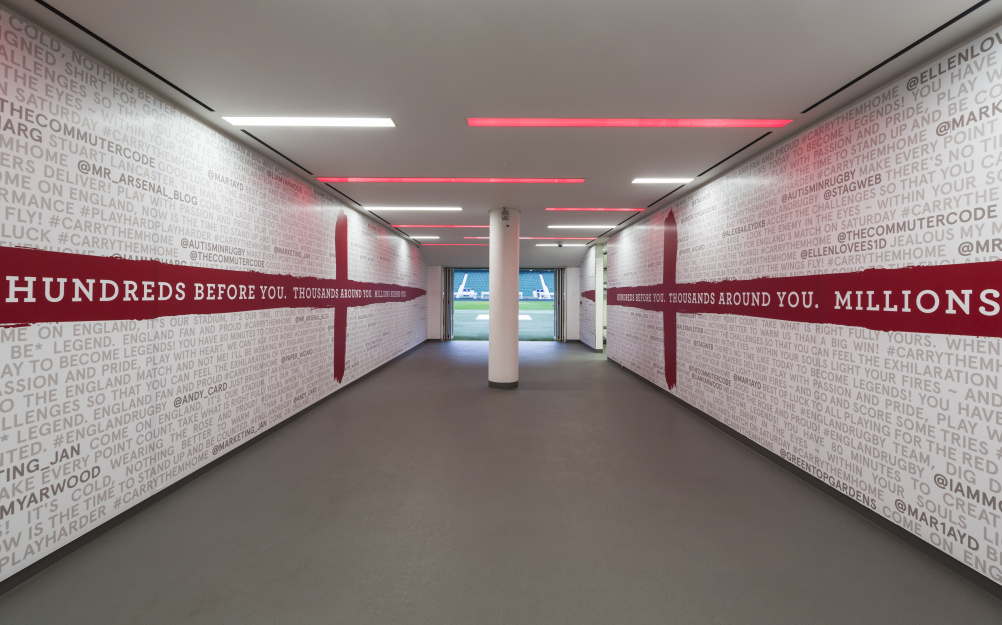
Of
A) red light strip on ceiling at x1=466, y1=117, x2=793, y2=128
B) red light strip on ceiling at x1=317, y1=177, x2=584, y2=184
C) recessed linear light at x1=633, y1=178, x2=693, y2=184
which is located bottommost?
red light strip on ceiling at x1=466, y1=117, x2=793, y2=128

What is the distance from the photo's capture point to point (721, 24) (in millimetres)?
2420

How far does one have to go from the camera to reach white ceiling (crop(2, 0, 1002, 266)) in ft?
7.70

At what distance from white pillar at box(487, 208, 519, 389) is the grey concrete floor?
3051 mm

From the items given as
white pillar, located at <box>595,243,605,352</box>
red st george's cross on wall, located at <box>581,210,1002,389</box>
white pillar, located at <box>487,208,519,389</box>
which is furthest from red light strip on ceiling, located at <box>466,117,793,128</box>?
white pillar, located at <box>595,243,605,352</box>

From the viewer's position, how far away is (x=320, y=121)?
12.5 ft

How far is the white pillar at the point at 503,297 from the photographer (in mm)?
7508

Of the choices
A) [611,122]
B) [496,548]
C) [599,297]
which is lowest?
[496,548]

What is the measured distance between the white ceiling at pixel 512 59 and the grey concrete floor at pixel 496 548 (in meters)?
3.50

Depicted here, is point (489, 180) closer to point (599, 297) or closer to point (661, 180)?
point (661, 180)

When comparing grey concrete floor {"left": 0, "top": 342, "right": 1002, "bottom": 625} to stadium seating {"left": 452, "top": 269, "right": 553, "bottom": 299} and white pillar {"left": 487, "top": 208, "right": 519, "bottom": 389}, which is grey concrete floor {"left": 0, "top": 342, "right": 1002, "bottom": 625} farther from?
stadium seating {"left": 452, "top": 269, "right": 553, "bottom": 299}

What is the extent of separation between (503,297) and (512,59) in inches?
199

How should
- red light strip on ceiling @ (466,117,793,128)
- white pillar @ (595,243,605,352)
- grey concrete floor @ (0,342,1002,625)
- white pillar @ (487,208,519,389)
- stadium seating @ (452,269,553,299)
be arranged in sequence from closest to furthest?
grey concrete floor @ (0,342,1002,625)
red light strip on ceiling @ (466,117,793,128)
white pillar @ (487,208,519,389)
white pillar @ (595,243,605,352)
stadium seating @ (452,269,553,299)

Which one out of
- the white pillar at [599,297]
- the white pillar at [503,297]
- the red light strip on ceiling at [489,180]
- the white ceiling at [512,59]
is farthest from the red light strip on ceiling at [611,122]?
the white pillar at [599,297]

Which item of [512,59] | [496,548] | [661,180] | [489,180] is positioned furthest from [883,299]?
[489,180]
